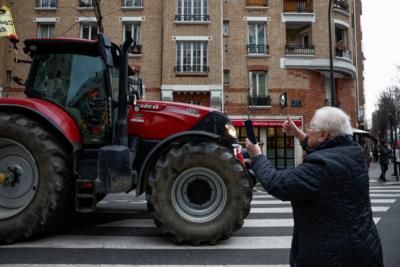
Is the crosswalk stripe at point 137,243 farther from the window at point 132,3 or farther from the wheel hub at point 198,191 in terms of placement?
the window at point 132,3

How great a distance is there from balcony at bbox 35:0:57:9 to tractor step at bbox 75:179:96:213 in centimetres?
2220

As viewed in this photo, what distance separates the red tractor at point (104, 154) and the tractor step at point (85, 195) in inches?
0.5

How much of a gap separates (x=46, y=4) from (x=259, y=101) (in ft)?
48.2

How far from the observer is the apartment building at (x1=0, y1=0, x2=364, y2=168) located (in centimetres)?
2317

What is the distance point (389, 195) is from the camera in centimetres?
1066

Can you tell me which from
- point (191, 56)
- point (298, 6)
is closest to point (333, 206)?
point (191, 56)

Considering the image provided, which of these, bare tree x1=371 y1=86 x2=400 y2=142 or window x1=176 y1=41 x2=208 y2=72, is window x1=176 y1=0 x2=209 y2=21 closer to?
window x1=176 y1=41 x2=208 y2=72

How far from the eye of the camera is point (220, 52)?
23.1m

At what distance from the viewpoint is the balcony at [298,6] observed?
81.6 feet

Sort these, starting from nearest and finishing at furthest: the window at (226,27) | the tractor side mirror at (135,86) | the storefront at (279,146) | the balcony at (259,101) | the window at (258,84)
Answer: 1. the tractor side mirror at (135,86)
2. the balcony at (259,101)
3. the storefront at (279,146)
4. the window at (258,84)
5. the window at (226,27)

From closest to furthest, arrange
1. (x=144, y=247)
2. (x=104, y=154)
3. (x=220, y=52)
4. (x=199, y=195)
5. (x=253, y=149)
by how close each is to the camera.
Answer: (x=253, y=149)
(x=144, y=247)
(x=104, y=154)
(x=199, y=195)
(x=220, y=52)

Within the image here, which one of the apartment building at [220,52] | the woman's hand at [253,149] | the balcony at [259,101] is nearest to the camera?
the woman's hand at [253,149]

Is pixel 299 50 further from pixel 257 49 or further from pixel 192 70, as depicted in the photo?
pixel 192 70

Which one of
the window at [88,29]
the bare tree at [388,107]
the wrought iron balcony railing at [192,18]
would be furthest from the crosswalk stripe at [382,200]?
the bare tree at [388,107]
